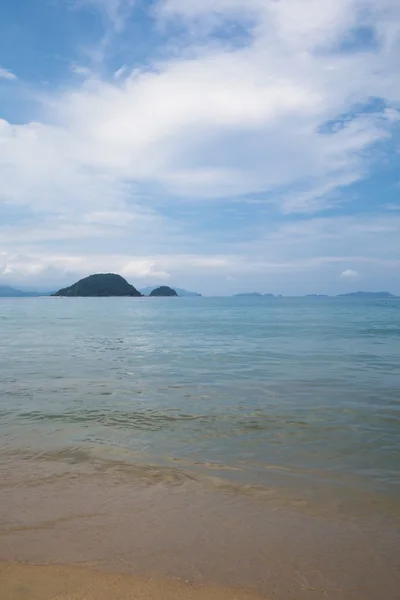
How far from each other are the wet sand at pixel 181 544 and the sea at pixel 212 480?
1.0 inches

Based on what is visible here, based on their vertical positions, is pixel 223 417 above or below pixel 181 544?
below

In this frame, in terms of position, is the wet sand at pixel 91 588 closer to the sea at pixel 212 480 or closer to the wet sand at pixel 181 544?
the wet sand at pixel 181 544

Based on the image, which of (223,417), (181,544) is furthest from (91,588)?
(223,417)

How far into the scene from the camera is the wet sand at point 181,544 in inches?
194

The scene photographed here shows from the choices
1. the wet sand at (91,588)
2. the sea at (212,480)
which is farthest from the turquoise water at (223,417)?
the wet sand at (91,588)

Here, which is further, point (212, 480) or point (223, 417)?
point (223, 417)

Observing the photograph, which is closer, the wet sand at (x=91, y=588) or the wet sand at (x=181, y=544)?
the wet sand at (x=91, y=588)

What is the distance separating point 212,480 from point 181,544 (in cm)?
234

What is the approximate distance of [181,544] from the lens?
5867 millimetres

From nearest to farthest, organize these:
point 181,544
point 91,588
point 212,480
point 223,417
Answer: point 91,588, point 181,544, point 212,480, point 223,417

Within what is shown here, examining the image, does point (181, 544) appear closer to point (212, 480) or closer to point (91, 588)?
point (91, 588)

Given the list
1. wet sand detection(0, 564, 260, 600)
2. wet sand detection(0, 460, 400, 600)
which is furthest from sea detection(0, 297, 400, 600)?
wet sand detection(0, 564, 260, 600)

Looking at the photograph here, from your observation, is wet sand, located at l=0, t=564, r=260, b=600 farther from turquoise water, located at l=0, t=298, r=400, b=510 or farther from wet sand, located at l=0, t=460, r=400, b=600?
turquoise water, located at l=0, t=298, r=400, b=510

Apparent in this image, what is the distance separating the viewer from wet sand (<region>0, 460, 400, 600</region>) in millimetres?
4926
